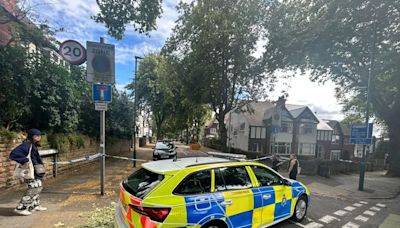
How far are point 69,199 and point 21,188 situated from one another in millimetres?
1722

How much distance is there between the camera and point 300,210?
584 cm

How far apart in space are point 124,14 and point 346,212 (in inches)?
364

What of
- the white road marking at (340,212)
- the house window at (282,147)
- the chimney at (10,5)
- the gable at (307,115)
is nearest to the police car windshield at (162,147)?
the chimney at (10,5)

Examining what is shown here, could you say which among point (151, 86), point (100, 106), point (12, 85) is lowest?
point (100, 106)

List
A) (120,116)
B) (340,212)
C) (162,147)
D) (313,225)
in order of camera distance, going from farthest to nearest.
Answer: (120,116), (162,147), (340,212), (313,225)

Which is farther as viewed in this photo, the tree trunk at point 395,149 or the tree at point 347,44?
the tree trunk at point 395,149

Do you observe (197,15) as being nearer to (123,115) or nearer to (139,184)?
(123,115)

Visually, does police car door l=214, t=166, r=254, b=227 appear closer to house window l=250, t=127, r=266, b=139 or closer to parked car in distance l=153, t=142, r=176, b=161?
parked car in distance l=153, t=142, r=176, b=161

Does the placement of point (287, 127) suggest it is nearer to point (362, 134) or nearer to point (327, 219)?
point (362, 134)

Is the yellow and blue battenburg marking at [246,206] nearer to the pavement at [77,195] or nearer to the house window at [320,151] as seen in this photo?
the pavement at [77,195]

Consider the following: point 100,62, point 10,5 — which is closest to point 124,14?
point 100,62

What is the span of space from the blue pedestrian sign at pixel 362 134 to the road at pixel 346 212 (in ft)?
8.52

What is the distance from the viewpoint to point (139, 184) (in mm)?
3889

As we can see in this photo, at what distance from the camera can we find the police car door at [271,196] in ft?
15.4
